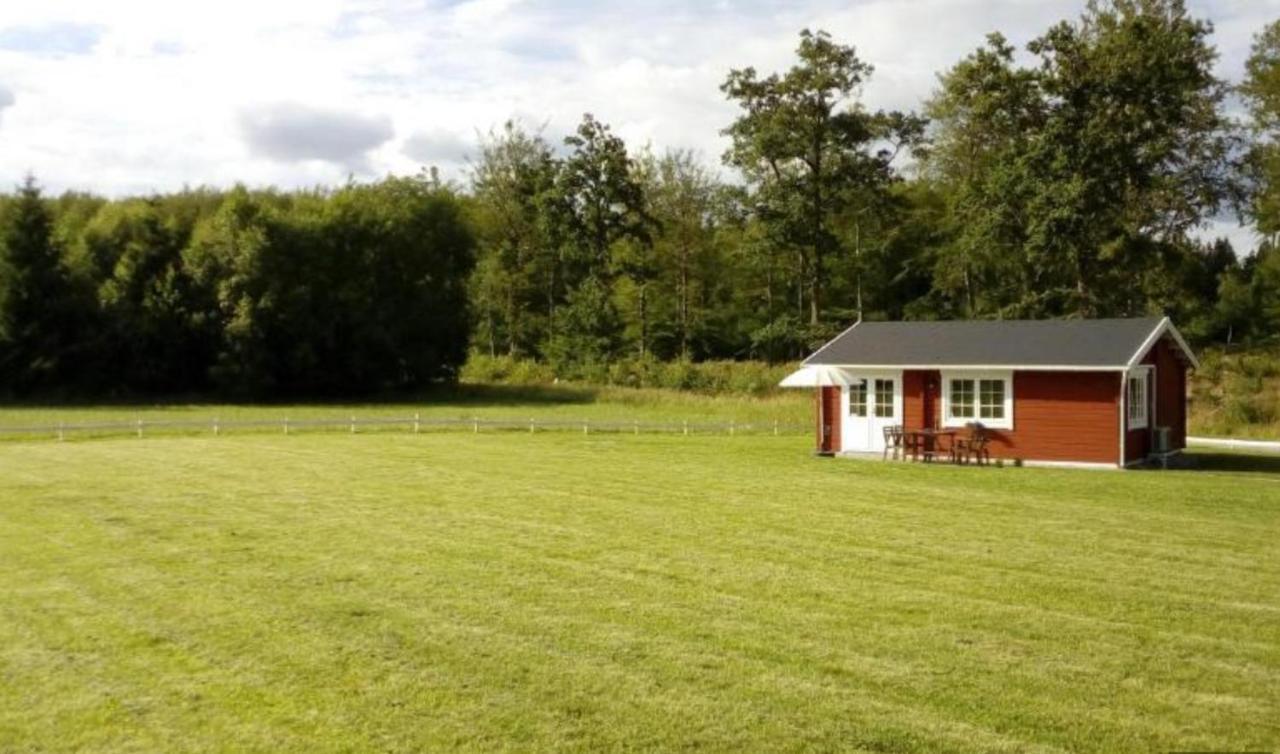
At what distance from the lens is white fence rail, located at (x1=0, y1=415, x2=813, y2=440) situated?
3403 cm

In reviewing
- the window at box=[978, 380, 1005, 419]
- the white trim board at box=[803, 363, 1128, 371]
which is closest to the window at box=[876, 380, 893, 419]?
the white trim board at box=[803, 363, 1128, 371]

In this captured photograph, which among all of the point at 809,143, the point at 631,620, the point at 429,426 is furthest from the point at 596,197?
the point at 631,620

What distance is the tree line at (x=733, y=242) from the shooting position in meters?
44.4

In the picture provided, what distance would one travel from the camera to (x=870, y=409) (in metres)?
28.8

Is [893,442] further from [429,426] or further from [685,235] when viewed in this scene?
[685,235]

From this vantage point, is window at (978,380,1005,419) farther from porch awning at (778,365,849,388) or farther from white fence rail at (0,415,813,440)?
white fence rail at (0,415,813,440)

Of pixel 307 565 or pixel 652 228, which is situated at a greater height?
pixel 652 228

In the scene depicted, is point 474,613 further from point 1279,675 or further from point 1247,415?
point 1247,415

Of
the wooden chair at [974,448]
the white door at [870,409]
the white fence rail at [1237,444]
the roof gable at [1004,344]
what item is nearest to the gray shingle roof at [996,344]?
the roof gable at [1004,344]

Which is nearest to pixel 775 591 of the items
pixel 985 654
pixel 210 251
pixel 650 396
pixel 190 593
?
pixel 985 654

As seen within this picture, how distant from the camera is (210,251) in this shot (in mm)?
51406

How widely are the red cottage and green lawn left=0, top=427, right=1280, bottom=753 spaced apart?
6.09 metres

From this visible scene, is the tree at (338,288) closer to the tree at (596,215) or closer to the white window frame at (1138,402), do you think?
the tree at (596,215)

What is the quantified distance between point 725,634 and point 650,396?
38679 mm
